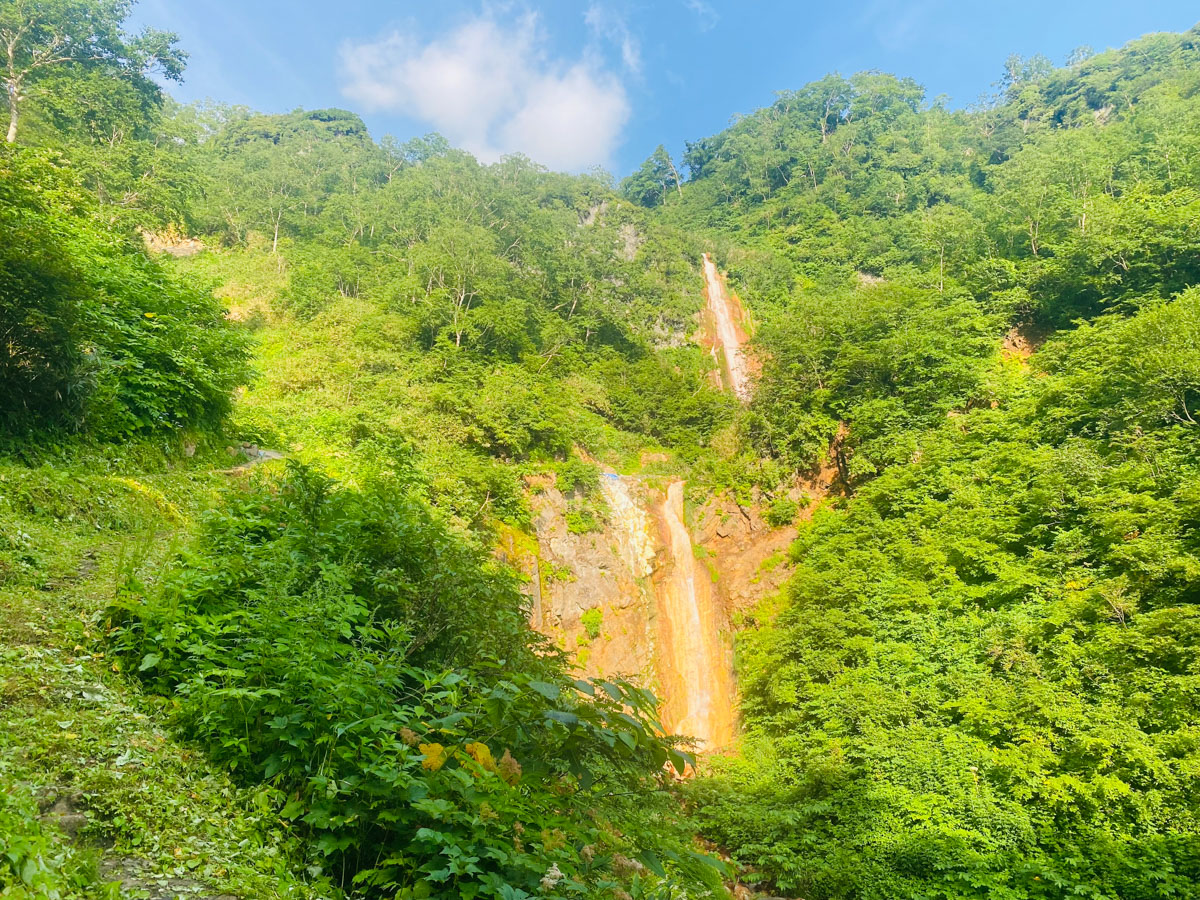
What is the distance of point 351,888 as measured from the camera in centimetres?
268

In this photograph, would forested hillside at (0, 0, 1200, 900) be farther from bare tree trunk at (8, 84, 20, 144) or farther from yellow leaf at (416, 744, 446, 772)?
bare tree trunk at (8, 84, 20, 144)

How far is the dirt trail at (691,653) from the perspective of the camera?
1762 centimetres

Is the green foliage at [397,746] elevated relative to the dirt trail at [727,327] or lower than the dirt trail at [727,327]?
lower

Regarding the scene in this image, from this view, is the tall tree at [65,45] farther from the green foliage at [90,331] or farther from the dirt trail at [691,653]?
the dirt trail at [691,653]

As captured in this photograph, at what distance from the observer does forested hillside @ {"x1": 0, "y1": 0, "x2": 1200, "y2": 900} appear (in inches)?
108

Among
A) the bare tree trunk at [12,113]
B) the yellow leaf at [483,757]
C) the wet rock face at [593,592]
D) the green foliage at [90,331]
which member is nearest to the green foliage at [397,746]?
the yellow leaf at [483,757]

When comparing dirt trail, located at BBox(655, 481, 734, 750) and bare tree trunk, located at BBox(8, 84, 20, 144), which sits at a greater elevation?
bare tree trunk, located at BBox(8, 84, 20, 144)

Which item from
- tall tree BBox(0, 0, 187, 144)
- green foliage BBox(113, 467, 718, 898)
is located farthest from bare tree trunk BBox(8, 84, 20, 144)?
green foliage BBox(113, 467, 718, 898)

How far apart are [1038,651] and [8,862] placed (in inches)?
537

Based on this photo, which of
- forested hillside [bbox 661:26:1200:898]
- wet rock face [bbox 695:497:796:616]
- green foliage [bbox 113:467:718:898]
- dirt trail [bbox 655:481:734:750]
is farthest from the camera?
wet rock face [bbox 695:497:796:616]

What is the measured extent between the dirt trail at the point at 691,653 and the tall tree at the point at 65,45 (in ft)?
87.4

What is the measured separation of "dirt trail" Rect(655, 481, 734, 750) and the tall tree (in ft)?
87.4

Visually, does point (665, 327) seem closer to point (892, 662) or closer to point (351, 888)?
point (892, 662)

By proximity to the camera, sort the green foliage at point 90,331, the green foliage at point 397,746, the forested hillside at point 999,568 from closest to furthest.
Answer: the green foliage at point 397,746, the green foliage at point 90,331, the forested hillside at point 999,568
